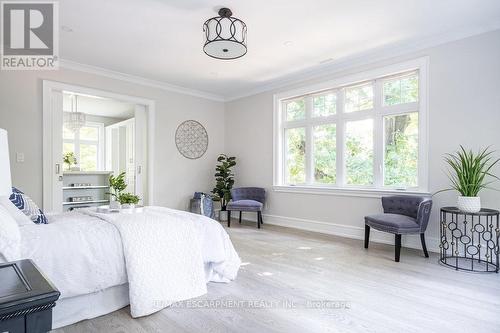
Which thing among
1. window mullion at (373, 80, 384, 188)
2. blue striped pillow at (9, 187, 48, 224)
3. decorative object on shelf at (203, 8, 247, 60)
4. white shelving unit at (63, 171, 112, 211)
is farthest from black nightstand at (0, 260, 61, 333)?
white shelving unit at (63, 171, 112, 211)

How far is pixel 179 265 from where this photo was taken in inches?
88.1

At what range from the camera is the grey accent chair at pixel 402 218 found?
3135 millimetres

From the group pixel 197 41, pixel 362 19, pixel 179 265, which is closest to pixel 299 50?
pixel 362 19

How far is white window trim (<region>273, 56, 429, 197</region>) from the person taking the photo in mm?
3592

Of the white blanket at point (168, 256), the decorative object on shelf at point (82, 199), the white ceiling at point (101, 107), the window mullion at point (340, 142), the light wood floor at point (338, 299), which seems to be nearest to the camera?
the light wood floor at point (338, 299)

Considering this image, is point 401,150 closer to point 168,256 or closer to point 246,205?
point 246,205

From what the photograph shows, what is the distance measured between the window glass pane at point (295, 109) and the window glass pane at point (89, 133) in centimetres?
554

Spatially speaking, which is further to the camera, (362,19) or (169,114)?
(169,114)

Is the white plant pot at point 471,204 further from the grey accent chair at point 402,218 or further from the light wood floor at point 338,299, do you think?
the light wood floor at point 338,299

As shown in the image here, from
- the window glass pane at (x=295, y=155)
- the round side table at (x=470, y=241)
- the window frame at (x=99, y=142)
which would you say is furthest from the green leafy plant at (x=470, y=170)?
the window frame at (x=99, y=142)

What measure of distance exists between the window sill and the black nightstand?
3876 mm

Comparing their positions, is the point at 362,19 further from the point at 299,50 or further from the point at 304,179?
the point at 304,179

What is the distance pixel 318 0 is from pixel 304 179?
297 centimetres

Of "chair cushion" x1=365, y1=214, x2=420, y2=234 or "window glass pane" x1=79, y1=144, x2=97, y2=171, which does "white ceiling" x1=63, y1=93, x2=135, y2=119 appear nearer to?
"window glass pane" x1=79, y1=144, x2=97, y2=171
